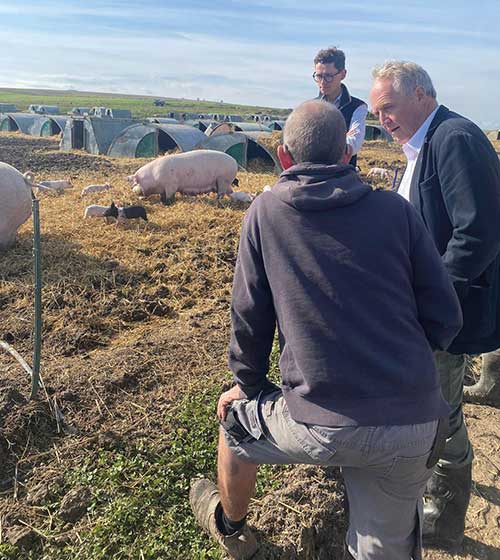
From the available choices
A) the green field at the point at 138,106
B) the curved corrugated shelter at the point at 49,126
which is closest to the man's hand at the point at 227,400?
the curved corrugated shelter at the point at 49,126

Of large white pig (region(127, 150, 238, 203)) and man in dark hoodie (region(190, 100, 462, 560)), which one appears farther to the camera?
large white pig (region(127, 150, 238, 203))

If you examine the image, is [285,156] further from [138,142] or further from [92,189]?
[138,142]

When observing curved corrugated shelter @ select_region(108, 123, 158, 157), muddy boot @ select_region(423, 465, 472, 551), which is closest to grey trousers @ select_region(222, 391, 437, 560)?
muddy boot @ select_region(423, 465, 472, 551)

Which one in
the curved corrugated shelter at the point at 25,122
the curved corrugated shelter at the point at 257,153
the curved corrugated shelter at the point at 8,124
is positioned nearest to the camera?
the curved corrugated shelter at the point at 257,153

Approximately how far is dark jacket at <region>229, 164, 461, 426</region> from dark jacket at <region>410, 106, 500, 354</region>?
0.52 meters

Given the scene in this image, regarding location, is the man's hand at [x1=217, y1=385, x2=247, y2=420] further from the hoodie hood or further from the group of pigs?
the group of pigs

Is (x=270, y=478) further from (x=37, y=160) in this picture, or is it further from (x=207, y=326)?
(x=37, y=160)

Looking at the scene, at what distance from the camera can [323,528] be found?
9.17 feet

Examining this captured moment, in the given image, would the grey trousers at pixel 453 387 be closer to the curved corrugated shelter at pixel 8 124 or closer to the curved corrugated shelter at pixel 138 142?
the curved corrugated shelter at pixel 138 142

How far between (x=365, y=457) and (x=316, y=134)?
3.52ft

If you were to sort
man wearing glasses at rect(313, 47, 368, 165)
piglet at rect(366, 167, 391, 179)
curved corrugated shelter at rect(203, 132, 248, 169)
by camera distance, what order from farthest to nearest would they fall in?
1. curved corrugated shelter at rect(203, 132, 248, 169)
2. piglet at rect(366, 167, 391, 179)
3. man wearing glasses at rect(313, 47, 368, 165)

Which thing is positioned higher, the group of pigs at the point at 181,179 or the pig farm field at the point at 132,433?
the group of pigs at the point at 181,179

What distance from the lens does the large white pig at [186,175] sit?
10922mm

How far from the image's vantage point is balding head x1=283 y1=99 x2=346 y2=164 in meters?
1.76
